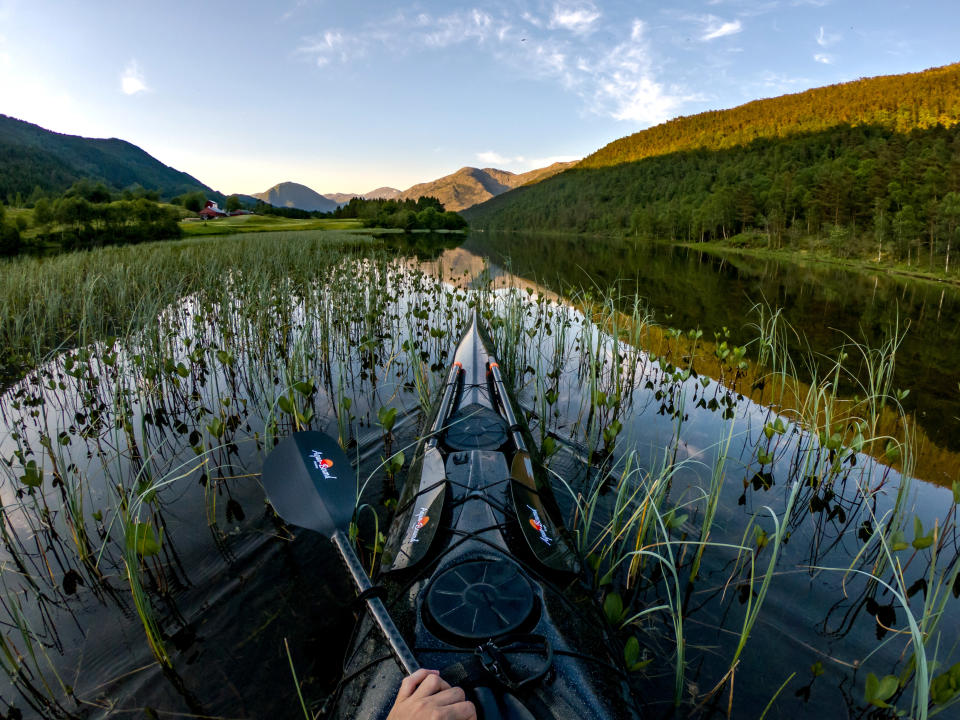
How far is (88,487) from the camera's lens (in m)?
3.86

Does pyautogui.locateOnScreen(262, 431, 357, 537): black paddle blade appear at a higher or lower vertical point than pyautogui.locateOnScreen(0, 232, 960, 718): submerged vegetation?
higher

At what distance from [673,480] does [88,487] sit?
6086 millimetres

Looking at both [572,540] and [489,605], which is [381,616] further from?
[572,540]

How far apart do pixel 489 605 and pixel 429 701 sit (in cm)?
74

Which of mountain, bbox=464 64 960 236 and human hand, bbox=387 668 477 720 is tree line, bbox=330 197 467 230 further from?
human hand, bbox=387 668 477 720

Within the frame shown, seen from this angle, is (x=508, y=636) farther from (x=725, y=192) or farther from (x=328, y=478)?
(x=725, y=192)

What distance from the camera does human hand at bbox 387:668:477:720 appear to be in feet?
4.13

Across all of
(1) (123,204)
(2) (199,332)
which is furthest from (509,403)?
(1) (123,204)

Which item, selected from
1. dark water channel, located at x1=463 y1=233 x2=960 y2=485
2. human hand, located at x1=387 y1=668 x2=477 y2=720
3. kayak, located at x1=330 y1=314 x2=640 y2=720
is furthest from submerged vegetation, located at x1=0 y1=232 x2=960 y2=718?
dark water channel, located at x1=463 y1=233 x2=960 y2=485

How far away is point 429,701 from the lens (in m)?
1.30

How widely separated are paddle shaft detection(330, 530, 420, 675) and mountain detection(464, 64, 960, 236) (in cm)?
4058

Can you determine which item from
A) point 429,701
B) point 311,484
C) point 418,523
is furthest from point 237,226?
point 429,701

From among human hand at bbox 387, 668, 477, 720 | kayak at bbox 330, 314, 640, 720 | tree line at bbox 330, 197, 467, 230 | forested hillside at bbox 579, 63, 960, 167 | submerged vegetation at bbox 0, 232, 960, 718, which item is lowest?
submerged vegetation at bbox 0, 232, 960, 718

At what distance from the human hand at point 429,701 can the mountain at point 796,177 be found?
4058 centimetres
